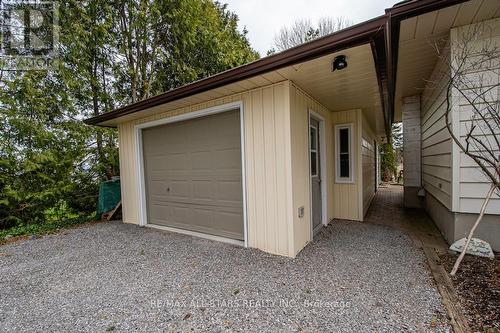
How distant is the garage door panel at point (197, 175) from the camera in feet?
12.2

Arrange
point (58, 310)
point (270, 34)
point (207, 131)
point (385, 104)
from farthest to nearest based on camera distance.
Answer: point (270, 34) < point (385, 104) < point (207, 131) < point (58, 310)

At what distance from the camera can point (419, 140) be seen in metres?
5.71

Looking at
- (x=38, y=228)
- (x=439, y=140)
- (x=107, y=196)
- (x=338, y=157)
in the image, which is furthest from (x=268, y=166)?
(x=38, y=228)

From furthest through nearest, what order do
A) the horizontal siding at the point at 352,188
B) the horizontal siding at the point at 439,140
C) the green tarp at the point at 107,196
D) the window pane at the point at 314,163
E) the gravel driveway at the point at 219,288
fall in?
the green tarp at the point at 107,196 → the horizontal siding at the point at 352,188 → the window pane at the point at 314,163 → the horizontal siding at the point at 439,140 → the gravel driveway at the point at 219,288

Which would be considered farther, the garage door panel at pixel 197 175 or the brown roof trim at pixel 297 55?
the garage door panel at pixel 197 175

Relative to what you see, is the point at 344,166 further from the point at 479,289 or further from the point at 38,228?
the point at 38,228

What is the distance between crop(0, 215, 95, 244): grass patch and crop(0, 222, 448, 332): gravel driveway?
0.98m

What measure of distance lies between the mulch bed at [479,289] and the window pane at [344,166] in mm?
2366

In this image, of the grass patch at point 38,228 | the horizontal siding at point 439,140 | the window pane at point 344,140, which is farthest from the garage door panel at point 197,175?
the horizontal siding at point 439,140

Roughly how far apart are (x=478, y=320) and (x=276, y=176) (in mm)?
2265

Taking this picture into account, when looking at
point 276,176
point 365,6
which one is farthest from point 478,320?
point 365,6

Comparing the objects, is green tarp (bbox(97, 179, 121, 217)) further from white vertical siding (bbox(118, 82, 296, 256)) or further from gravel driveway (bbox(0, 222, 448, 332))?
white vertical siding (bbox(118, 82, 296, 256))

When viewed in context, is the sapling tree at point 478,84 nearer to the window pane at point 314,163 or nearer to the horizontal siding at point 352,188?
the window pane at point 314,163

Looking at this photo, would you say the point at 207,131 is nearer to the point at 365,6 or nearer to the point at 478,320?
the point at 478,320
